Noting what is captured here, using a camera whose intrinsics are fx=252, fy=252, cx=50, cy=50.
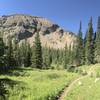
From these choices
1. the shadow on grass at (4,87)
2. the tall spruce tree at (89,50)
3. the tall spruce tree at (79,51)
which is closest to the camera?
the shadow on grass at (4,87)

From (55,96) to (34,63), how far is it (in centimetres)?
5490

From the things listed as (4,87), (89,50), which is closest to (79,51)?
(89,50)

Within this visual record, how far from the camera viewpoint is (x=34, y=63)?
81.2m

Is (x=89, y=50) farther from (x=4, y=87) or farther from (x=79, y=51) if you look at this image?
(x=4, y=87)

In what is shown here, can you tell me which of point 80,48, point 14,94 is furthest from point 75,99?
point 80,48

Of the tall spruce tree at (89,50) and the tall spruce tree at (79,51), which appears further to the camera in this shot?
the tall spruce tree at (79,51)

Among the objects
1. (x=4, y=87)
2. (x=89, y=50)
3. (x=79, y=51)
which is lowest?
(x=4, y=87)

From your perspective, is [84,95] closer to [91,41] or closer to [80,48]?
[91,41]

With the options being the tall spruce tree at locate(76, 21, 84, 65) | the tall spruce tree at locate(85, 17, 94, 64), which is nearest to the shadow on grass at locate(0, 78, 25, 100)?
the tall spruce tree at locate(85, 17, 94, 64)

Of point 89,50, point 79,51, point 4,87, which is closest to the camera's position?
point 4,87

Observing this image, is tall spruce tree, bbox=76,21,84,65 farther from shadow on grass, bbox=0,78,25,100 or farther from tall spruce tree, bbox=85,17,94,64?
shadow on grass, bbox=0,78,25,100

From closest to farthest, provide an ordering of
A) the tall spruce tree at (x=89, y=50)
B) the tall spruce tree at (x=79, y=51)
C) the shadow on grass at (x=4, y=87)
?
the shadow on grass at (x=4, y=87) → the tall spruce tree at (x=89, y=50) → the tall spruce tree at (x=79, y=51)

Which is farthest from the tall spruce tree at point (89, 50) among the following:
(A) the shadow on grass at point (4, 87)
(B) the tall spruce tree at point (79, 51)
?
(A) the shadow on grass at point (4, 87)

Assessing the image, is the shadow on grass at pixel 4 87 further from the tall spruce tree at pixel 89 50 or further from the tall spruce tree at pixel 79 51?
the tall spruce tree at pixel 79 51
